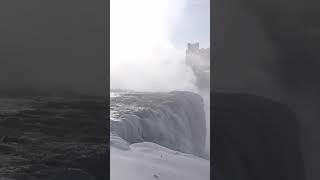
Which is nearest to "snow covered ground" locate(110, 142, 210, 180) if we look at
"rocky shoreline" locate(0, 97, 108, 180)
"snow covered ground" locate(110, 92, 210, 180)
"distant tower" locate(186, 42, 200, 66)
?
"snow covered ground" locate(110, 92, 210, 180)

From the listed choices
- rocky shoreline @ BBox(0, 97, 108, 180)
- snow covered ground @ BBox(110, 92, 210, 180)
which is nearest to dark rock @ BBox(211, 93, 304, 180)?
snow covered ground @ BBox(110, 92, 210, 180)

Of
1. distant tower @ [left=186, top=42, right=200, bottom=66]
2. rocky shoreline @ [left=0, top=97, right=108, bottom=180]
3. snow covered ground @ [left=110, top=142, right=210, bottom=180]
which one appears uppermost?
distant tower @ [left=186, top=42, right=200, bottom=66]

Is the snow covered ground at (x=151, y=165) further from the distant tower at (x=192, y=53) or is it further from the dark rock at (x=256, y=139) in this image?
the distant tower at (x=192, y=53)

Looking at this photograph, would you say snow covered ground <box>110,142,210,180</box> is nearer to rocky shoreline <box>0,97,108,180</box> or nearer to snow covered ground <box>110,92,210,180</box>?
snow covered ground <box>110,92,210,180</box>

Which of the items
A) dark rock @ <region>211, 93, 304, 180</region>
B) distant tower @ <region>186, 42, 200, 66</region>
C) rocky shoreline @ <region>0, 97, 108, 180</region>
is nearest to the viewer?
dark rock @ <region>211, 93, 304, 180</region>

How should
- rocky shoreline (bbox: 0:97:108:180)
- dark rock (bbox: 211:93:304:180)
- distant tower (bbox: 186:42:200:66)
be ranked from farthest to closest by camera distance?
1. distant tower (bbox: 186:42:200:66)
2. rocky shoreline (bbox: 0:97:108:180)
3. dark rock (bbox: 211:93:304:180)

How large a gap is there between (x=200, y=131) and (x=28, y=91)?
1.37m

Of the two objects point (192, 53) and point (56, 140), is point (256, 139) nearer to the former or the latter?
point (192, 53)

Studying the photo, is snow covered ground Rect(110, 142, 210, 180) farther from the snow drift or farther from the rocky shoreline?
the rocky shoreline

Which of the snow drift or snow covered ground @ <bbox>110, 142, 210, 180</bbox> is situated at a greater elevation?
the snow drift

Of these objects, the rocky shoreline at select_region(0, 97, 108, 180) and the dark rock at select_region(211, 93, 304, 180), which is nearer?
the dark rock at select_region(211, 93, 304, 180)

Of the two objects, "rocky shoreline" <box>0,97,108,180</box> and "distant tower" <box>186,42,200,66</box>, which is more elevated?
"distant tower" <box>186,42,200,66</box>

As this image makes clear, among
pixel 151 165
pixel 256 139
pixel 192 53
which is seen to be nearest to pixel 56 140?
pixel 151 165

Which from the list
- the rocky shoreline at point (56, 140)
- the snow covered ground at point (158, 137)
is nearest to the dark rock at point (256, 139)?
the snow covered ground at point (158, 137)
